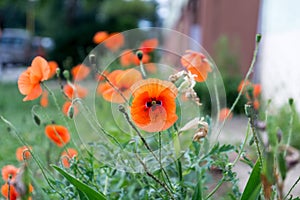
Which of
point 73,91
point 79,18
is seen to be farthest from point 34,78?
point 79,18

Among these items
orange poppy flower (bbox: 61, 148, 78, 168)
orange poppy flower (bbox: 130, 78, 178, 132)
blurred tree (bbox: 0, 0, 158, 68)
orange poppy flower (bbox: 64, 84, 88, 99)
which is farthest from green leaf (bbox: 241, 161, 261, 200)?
blurred tree (bbox: 0, 0, 158, 68)

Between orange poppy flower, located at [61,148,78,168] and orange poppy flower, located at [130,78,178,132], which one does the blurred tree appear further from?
orange poppy flower, located at [130,78,178,132]

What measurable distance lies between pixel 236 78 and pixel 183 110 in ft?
18.8

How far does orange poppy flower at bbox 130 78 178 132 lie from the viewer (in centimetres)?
84

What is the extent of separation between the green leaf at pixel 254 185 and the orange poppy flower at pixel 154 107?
0.53ft

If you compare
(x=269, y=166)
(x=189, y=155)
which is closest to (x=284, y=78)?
(x=189, y=155)

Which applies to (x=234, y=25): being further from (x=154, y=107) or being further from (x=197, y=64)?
(x=154, y=107)

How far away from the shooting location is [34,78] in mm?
1074

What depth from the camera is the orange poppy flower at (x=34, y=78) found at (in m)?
1.06

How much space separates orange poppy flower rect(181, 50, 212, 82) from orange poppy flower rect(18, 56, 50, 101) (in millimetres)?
301

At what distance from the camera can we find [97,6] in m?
19.8

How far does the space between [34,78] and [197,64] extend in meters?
0.36

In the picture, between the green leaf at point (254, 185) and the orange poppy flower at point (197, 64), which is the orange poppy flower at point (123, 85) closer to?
the orange poppy flower at point (197, 64)

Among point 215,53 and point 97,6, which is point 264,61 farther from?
point 97,6
